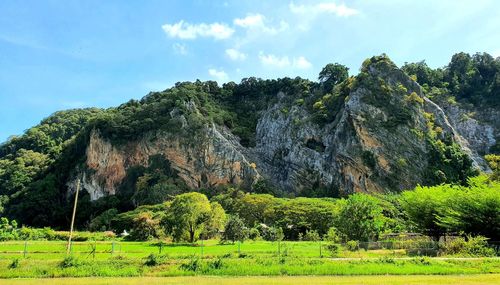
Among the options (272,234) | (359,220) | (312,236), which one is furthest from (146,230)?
(359,220)

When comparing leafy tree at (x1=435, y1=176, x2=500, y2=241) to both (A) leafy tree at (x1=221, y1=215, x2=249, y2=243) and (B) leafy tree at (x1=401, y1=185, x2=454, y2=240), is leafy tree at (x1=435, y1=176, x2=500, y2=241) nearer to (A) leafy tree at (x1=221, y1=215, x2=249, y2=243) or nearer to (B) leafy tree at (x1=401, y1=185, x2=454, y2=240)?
(B) leafy tree at (x1=401, y1=185, x2=454, y2=240)

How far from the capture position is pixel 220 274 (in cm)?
2400

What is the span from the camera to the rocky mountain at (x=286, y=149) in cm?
8431

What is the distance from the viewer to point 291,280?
2186cm

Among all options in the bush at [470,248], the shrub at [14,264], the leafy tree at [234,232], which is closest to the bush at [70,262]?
the shrub at [14,264]

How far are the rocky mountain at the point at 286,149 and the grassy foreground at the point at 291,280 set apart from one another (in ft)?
192

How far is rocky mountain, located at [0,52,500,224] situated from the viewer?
3319 inches

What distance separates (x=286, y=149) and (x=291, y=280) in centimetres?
7791

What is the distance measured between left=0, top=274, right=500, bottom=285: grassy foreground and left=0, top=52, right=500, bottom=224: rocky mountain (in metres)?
58.5

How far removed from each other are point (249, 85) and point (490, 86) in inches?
2445

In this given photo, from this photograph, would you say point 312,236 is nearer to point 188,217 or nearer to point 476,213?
point 188,217

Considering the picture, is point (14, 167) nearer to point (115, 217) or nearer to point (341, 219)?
point (115, 217)

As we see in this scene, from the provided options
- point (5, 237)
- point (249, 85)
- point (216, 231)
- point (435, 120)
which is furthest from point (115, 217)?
point (435, 120)

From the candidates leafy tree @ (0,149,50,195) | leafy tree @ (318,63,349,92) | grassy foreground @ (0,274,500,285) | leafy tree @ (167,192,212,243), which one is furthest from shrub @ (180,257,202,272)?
leafy tree @ (318,63,349,92)
